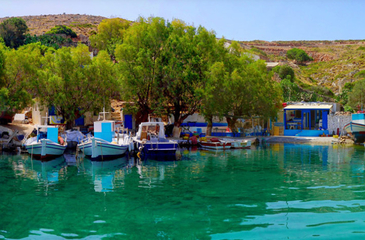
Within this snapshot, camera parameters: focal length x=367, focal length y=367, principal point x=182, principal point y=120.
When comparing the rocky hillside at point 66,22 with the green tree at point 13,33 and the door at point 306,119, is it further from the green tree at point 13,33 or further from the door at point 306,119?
the door at point 306,119

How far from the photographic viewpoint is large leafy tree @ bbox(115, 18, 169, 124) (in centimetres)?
4128

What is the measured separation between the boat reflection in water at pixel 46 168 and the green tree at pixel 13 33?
64505 mm

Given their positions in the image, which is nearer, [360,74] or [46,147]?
[46,147]

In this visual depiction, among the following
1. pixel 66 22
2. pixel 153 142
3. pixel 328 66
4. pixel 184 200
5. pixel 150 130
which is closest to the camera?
pixel 184 200

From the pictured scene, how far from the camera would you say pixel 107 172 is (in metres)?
24.2

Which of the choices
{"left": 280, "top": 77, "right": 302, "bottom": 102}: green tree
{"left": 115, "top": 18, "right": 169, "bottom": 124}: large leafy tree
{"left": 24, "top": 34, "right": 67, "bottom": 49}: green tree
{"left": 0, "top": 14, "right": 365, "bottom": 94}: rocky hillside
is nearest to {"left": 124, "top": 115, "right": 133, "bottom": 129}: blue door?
{"left": 115, "top": 18, "right": 169, "bottom": 124}: large leafy tree

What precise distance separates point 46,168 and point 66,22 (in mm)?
134070

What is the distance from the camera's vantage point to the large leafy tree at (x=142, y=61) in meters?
41.3

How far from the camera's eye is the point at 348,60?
118688mm

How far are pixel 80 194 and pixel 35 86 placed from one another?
87.2 ft

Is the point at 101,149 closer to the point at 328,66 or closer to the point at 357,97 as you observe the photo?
the point at 357,97

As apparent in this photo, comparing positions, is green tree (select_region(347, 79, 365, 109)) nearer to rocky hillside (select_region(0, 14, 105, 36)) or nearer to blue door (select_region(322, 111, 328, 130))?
blue door (select_region(322, 111, 328, 130))

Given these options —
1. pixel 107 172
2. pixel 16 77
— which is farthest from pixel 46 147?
pixel 16 77

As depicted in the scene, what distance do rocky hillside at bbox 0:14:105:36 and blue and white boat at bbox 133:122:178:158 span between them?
10012 centimetres
